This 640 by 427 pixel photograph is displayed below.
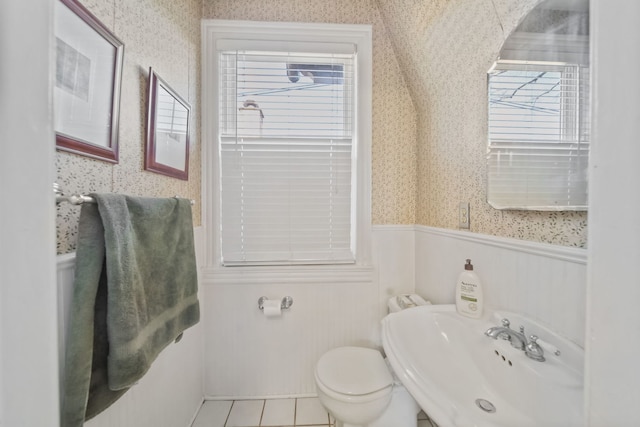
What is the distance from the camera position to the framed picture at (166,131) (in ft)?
2.97

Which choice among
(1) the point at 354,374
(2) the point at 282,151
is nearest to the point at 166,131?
(2) the point at 282,151

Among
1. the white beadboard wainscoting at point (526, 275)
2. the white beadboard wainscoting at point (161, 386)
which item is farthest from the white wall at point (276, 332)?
the white beadboard wainscoting at point (526, 275)

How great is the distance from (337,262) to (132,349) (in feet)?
3.26

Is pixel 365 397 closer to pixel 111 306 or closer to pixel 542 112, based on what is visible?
pixel 111 306

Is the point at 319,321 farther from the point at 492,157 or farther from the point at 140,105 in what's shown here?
the point at 140,105

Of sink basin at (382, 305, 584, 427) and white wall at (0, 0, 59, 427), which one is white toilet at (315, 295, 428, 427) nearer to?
sink basin at (382, 305, 584, 427)

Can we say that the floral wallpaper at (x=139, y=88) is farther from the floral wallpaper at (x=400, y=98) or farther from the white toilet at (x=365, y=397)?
the white toilet at (x=365, y=397)

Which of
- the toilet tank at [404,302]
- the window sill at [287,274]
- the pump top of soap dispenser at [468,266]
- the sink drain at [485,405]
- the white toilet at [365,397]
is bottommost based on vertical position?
the white toilet at [365,397]

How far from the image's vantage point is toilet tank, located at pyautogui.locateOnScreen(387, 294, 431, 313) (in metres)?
1.24

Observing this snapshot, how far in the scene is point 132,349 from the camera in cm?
61

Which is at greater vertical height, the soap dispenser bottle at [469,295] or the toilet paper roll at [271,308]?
the soap dispenser bottle at [469,295]

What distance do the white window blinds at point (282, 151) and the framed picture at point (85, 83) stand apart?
2.15ft

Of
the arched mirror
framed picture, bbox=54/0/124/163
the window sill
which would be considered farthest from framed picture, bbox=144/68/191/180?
the arched mirror

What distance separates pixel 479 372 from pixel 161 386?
123 centimetres
